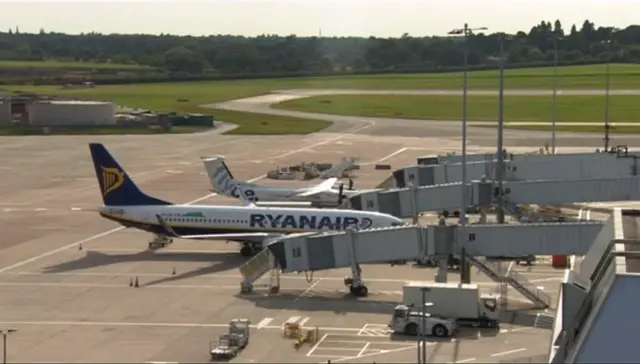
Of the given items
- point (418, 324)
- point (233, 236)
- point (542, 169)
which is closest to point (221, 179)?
point (233, 236)

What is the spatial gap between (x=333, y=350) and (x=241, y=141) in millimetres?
119118

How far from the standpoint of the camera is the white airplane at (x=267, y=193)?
94.6 metres

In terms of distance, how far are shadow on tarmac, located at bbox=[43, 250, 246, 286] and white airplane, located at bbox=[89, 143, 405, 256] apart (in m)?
1.29

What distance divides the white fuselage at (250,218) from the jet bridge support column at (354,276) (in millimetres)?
8048

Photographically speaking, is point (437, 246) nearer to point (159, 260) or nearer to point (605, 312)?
point (159, 260)

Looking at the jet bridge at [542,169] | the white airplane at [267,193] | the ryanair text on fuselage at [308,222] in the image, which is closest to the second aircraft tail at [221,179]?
the white airplane at [267,193]

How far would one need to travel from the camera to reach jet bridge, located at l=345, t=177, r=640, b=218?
2793 inches

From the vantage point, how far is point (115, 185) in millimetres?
74000

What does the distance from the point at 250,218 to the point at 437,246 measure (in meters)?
17.9

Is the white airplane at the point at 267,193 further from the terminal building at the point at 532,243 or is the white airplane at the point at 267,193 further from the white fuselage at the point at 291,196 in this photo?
the terminal building at the point at 532,243

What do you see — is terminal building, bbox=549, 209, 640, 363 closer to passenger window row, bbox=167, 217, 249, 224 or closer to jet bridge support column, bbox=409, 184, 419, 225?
jet bridge support column, bbox=409, 184, 419, 225

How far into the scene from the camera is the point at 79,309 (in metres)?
56.9

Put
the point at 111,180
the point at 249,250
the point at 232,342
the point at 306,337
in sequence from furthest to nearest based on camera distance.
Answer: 1. the point at 111,180
2. the point at 249,250
3. the point at 306,337
4. the point at 232,342

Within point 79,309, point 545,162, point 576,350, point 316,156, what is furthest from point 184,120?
point 576,350
